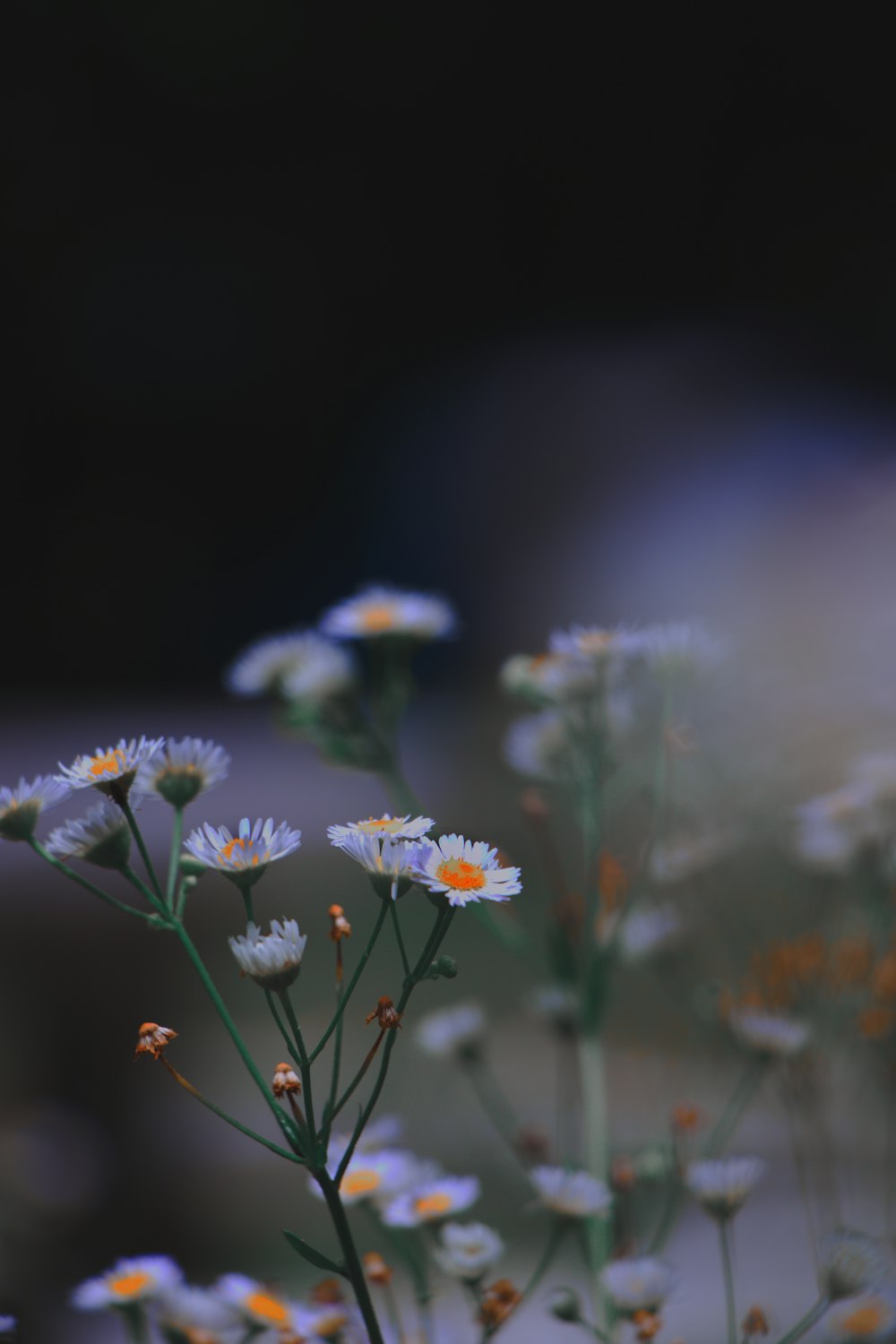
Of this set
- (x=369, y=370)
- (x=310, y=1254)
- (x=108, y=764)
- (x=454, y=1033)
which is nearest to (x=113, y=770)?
(x=108, y=764)

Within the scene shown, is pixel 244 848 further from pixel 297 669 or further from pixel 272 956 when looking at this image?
pixel 297 669

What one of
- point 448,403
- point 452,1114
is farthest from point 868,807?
point 448,403

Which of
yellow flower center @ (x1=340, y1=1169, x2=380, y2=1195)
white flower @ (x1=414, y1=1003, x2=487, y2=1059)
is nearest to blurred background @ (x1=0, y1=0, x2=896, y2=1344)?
white flower @ (x1=414, y1=1003, x2=487, y2=1059)

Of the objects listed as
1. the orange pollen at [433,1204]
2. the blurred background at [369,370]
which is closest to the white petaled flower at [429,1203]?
the orange pollen at [433,1204]

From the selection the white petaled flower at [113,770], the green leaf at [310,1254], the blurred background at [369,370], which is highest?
the blurred background at [369,370]

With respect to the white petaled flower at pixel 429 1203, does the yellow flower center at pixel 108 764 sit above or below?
above

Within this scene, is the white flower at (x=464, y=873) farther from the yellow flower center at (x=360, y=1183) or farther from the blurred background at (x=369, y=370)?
the blurred background at (x=369, y=370)
